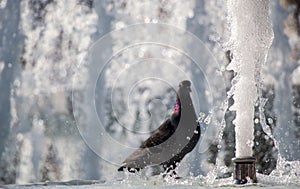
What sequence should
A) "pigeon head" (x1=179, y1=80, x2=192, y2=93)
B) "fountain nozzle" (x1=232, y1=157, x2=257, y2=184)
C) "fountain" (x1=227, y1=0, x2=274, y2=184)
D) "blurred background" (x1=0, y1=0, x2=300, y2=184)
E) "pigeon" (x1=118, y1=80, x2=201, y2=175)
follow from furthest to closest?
"blurred background" (x1=0, y1=0, x2=300, y2=184)
"pigeon head" (x1=179, y1=80, x2=192, y2=93)
"pigeon" (x1=118, y1=80, x2=201, y2=175)
"fountain" (x1=227, y1=0, x2=274, y2=184)
"fountain nozzle" (x1=232, y1=157, x2=257, y2=184)

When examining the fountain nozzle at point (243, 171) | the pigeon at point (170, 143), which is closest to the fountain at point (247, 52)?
the fountain nozzle at point (243, 171)

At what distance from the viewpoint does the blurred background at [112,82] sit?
385 inches

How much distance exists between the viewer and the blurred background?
979cm

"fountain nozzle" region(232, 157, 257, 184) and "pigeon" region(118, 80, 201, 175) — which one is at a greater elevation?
"pigeon" region(118, 80, 201, 175)

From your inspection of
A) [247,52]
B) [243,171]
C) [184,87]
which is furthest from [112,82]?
[243,171]

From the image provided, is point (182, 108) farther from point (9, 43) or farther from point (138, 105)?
point (9, 43)

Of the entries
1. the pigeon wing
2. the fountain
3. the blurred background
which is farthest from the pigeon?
the blurred background

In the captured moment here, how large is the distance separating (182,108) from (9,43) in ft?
19.8

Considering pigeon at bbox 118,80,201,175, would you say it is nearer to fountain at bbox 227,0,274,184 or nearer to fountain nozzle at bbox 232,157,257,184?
fountain at bbox 227,0,274,184

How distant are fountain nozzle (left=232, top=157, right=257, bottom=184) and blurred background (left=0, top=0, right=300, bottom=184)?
4477 mm

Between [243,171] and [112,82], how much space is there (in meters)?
6.05

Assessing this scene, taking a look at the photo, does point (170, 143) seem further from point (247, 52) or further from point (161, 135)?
point (247, 52)

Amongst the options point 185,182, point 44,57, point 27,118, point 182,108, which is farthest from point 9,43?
point 185,182

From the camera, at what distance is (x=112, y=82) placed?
10.7 meters
